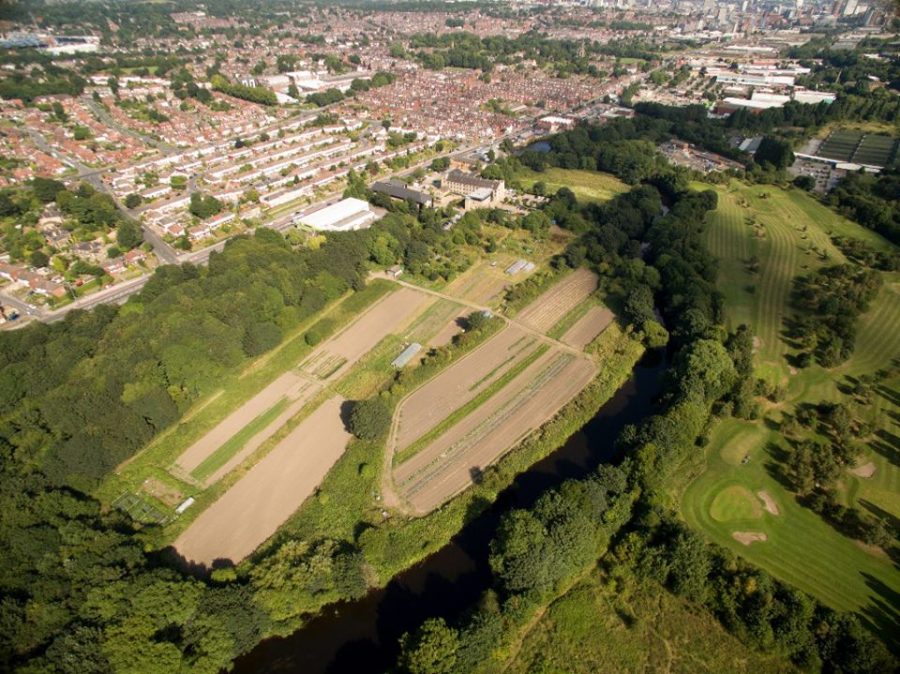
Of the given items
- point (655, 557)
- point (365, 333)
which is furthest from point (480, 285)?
point (655, 557)

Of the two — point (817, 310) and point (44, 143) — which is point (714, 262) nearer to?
point (817, 310)

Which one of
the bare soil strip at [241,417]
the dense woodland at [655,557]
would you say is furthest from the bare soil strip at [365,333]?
the dense woodland at [655,557]

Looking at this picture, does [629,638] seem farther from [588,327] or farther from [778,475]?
[588,327]

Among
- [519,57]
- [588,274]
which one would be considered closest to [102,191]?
[588,274]

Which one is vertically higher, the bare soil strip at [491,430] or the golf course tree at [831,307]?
the golf course tree at [831,307]

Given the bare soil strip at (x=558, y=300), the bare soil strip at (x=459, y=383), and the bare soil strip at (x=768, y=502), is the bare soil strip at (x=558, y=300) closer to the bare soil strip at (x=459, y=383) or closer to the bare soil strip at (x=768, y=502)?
the bare soil strip at (x=459, y=383)
